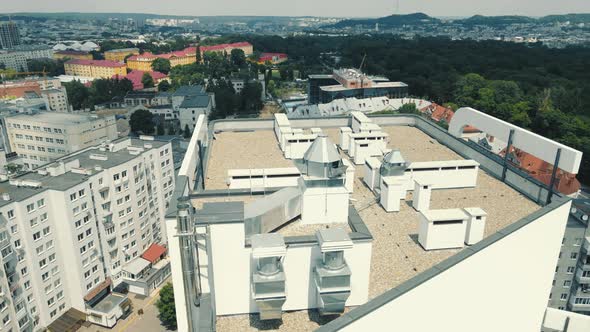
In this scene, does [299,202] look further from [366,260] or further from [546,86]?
[546,86]

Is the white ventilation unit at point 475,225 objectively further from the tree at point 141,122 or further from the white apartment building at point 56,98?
the white apartment building at point 56,98

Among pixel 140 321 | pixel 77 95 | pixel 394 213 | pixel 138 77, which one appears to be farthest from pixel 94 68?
pixel 394 213

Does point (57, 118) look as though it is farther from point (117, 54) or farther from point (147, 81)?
point (117, 54)

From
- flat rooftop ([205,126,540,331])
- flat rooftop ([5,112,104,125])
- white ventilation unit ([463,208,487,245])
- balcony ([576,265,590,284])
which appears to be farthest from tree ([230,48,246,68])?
white ventilation unit ([463,208,487,245])

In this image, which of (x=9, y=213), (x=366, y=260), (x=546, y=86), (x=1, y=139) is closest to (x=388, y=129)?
(x=366, y=260)

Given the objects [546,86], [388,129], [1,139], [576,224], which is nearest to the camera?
[388,129]

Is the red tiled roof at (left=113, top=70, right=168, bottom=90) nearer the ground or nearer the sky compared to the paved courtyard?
nearer the sky

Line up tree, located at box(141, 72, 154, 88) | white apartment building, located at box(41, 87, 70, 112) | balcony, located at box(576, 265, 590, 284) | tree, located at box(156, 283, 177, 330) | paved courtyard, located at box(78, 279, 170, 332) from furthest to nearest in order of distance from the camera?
tree, located at box(141, 72, 154, 88) < white apartment building, located at box(41, 87, 70, 112) < paved courtyard, located at box(78, 279, 170, 332) < tree, located at box(156, 283, 177, 330) < balcony, located at box(576, 265, 590, 284)

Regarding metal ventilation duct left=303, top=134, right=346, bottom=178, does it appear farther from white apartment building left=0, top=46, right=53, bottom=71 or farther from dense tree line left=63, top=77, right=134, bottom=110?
white apartment building left=0, top=46, right=53, bottom=71
